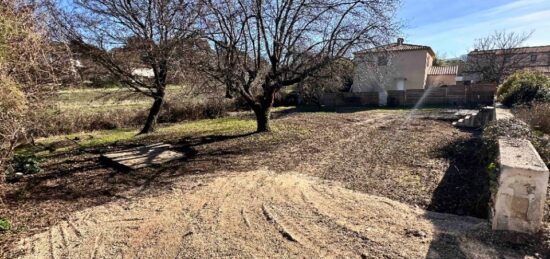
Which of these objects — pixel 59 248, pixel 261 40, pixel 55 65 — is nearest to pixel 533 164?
pixel 59 248

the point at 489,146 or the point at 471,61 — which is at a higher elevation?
the point at 471,61

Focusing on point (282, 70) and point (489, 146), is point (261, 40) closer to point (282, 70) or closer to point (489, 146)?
point (282, 70)

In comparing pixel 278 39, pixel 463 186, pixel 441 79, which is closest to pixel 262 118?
pixel 278 39

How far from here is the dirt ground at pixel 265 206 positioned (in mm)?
3359

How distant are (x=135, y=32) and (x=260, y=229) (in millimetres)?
8404

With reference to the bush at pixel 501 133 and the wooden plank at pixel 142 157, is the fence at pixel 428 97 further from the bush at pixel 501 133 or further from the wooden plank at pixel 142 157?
the wooden plank at pixel 142 157

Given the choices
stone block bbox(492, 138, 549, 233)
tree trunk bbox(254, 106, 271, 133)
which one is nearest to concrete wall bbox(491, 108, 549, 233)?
stone block bbox(492, 138, 549, 233)

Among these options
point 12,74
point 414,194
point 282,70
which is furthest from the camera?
point 282,70

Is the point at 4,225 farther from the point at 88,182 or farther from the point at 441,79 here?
the point at 441,79

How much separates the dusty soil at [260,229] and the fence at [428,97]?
17.7m

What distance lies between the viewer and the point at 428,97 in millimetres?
20750

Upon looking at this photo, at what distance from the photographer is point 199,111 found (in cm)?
1666

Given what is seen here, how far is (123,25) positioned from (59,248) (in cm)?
806

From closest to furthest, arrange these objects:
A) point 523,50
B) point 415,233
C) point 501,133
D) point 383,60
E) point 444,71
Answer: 1. point 415,233
2. point 501,133
3. point 383,60
4. point 444,71
5. point 523,50
